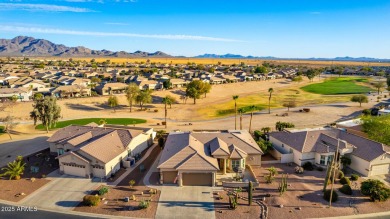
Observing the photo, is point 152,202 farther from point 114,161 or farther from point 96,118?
point 96,118

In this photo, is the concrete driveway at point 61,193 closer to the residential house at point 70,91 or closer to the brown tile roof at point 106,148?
the brown tile roof at point 106,148

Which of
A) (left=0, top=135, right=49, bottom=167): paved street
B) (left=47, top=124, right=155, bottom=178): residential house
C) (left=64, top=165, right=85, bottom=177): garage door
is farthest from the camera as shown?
(left=0, top=135, right=49, bottom=167): paved street

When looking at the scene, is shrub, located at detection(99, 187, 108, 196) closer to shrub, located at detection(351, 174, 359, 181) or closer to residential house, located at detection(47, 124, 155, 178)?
residential house, located at detection(47, 124, 155, 178)

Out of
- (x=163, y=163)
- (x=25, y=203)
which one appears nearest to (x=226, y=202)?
(x=163, y=163)

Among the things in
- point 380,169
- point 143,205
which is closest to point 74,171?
point 143,205

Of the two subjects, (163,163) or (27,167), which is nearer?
(163,163)

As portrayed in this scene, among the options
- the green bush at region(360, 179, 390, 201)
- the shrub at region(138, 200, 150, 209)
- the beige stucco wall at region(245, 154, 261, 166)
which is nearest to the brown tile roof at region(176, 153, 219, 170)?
the shrub at region(138, 200, 150, 209)
